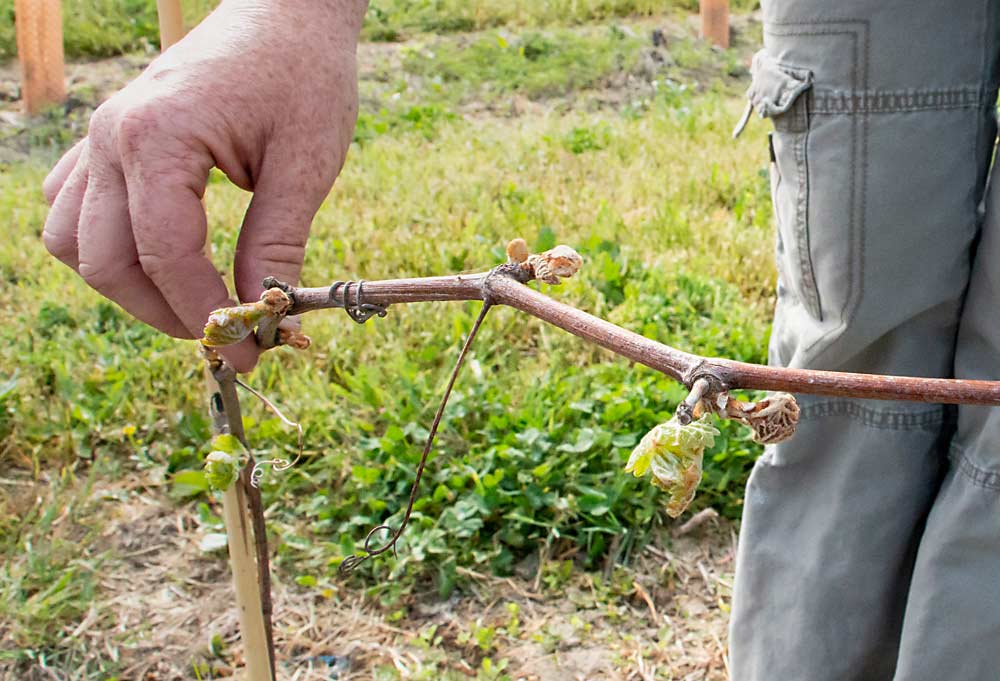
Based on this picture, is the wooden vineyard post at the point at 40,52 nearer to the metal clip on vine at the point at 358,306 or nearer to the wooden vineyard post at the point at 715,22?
the wooden vineyard post at the point at 715,22

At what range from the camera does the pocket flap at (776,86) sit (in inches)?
48.4

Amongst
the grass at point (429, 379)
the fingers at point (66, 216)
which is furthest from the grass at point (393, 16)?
the fingers at point (66, 216)

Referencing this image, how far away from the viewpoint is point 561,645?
1837 millimetres

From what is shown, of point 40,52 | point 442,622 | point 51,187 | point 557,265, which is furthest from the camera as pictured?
point 40,52

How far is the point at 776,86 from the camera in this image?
4.14ft

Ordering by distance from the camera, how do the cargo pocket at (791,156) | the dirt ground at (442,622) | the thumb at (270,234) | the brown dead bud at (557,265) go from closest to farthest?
the brown dead bud at (557,265) → the thumb at (270,234) → the cargo pocket at (791,156) → the dirt ground at (442,622)

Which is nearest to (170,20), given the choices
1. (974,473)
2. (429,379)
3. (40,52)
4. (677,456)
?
(677,456)

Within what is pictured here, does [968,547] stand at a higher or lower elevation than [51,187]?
lower

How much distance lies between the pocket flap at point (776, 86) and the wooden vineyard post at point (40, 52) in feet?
13.1

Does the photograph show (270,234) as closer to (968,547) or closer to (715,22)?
(968,547)

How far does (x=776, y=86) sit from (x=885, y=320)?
331 millimetres

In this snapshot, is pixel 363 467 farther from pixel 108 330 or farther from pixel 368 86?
pixel 368 86

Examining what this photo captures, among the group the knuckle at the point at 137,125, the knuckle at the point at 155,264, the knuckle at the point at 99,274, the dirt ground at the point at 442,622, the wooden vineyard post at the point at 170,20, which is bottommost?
the dirt ground at the point at 442,622

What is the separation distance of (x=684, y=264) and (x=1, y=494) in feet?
6.29
